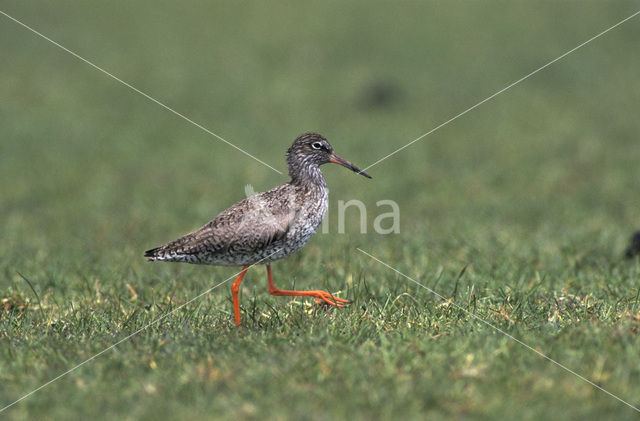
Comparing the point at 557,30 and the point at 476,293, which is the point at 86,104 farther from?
the point at 476,293

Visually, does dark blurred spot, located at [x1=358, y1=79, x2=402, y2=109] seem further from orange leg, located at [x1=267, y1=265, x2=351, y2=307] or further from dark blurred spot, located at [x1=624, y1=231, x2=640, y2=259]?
orange leg, located at [x1=267, y1=265, x2=351, y2=307]

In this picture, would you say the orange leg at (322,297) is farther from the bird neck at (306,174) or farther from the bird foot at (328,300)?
the bird neck at (306,174)

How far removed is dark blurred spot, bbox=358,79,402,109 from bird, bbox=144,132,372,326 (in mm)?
10505

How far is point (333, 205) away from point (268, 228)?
572 cm

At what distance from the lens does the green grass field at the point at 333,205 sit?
409 cm

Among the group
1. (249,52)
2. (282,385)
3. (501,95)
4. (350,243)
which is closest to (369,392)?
(282,385)

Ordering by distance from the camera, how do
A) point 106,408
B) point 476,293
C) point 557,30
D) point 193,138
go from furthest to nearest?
point 557,30
point 193,138
point 476,293
point 106,408

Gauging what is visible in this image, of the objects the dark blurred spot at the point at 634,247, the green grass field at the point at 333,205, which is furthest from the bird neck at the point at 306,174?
the dark blurred spot at the point at 634,247

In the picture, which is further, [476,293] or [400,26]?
[400,26]

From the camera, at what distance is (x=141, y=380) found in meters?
4.17

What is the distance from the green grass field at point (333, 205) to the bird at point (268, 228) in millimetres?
440

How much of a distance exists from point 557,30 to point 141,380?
16701 millimetres

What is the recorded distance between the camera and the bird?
529cm

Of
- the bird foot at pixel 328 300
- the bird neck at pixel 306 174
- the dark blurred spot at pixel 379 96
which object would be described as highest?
the dark blurred spot at pixel 379 96
